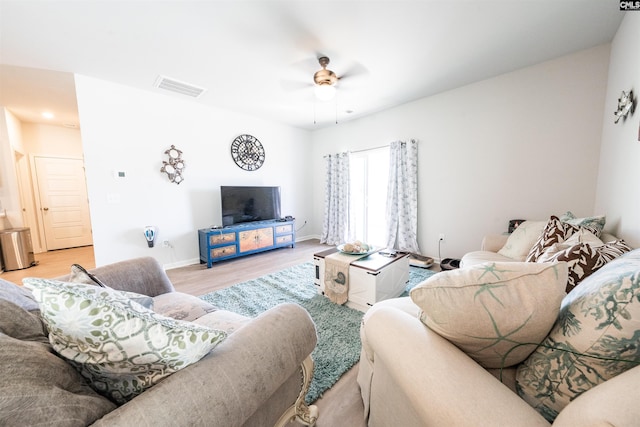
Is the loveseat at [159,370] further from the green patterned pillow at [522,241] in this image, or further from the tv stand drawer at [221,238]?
the tv stand drawer at [221,238]

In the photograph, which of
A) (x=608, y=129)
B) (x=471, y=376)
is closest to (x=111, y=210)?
(x=471, y=376)

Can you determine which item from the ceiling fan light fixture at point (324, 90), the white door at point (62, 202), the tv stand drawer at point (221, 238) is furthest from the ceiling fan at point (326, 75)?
the white door at point (62, 202)

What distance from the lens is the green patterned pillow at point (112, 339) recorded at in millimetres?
528

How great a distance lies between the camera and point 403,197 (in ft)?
11.7

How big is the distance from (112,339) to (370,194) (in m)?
3.97

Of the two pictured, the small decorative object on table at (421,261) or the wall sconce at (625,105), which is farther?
the small decorative object on table at (421,261)

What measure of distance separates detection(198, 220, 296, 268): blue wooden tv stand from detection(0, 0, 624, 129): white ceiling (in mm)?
1957

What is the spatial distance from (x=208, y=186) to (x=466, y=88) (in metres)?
3.93

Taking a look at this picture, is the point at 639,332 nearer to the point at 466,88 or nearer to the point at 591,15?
the point at 591,15

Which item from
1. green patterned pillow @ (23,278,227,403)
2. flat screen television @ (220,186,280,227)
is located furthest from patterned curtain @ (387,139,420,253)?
green patterned pillow @ (23,278,227,403)

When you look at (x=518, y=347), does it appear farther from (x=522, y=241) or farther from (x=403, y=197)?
(x=403, y=197)

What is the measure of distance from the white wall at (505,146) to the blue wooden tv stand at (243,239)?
2.34 metres

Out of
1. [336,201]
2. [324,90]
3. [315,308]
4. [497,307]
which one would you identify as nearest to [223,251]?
[315,308]

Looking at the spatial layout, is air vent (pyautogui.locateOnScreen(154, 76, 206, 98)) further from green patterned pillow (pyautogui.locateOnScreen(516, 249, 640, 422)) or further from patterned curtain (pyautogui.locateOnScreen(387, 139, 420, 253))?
green patterned pillow (pyautogui.locateOnScreen(516, 249, 640, 422))
